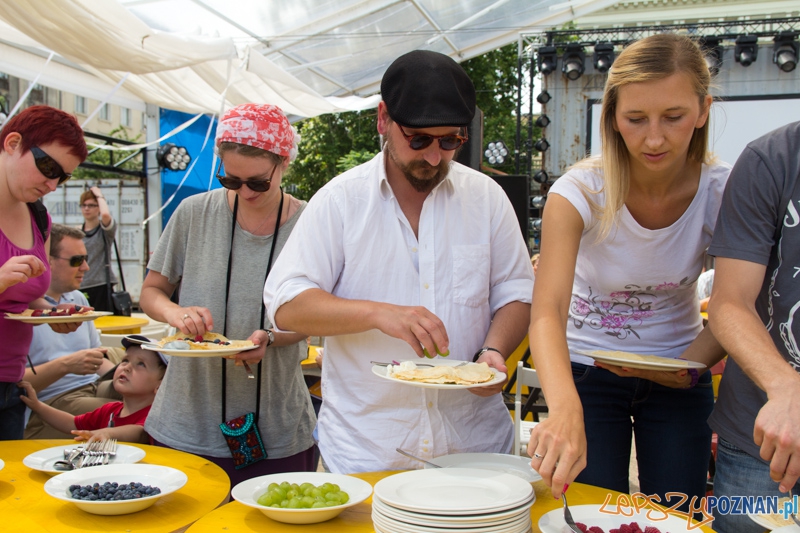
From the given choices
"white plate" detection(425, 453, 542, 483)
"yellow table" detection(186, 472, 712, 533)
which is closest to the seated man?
"yellow table" detection(186, 472, 712, 533)

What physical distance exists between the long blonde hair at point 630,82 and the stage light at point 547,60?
1160 cm

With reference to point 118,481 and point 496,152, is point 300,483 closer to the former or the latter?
point 118,481

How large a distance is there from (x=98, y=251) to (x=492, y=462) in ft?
21.2

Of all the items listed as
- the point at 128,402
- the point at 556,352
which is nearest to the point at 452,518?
the point at 556,352

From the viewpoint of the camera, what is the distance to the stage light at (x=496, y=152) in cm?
1330

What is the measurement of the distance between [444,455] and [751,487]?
2.37 feet

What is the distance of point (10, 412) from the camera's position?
2.62 metres

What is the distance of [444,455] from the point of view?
1814 millimetres

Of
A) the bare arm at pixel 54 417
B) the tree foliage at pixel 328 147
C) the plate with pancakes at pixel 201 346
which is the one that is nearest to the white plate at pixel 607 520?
the plate with pancakes at pixel 201 346

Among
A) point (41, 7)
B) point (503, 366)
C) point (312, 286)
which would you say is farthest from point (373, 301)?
point (41, 7)

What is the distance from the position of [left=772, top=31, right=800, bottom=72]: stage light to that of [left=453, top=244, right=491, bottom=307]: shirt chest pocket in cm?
1236

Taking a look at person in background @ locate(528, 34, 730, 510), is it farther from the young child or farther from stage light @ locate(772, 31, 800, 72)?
stage light @ locate(772, 31, 800, 72)

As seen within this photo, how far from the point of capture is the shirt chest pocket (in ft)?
6.31

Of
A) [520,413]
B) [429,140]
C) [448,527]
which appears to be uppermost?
[429,140]
